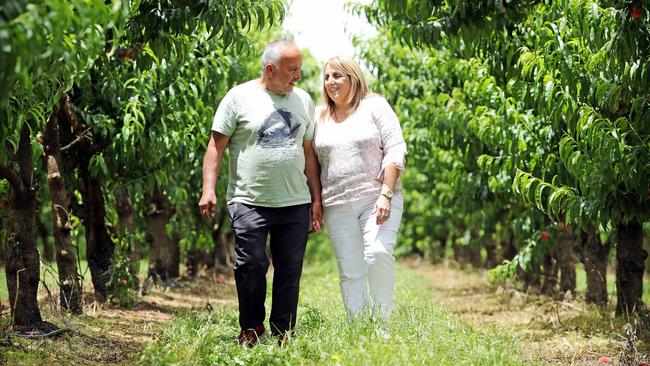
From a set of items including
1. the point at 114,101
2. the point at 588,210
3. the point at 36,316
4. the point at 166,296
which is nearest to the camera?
the point at 36,316

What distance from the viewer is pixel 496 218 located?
14203 mm

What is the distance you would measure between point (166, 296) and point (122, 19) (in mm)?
8738

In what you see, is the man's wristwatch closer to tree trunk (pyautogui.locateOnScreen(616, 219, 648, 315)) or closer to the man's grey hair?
the man's grey hair

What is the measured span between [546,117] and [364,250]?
3.20 metres

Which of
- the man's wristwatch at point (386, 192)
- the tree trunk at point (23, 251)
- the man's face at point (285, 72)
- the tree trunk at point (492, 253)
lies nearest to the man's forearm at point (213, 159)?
the man's face at point (285, 72)

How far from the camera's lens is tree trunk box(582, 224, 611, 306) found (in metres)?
11.0

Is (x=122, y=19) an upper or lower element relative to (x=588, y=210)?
upper

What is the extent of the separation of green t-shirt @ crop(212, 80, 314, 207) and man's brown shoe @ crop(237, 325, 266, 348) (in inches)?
32.5

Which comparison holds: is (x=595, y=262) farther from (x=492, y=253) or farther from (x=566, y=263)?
(x=492, y=253)

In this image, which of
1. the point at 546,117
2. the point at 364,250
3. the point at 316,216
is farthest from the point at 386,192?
the point at 546,117

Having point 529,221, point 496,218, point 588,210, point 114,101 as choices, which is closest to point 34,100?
point 114,101

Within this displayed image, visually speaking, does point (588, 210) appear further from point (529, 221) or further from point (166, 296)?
point (166, 296)

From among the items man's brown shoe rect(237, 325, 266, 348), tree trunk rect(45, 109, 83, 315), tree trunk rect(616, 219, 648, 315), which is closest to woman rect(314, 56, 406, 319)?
man's brown shoe rect(237, 325, 266, 348)

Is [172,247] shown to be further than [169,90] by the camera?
Yes
